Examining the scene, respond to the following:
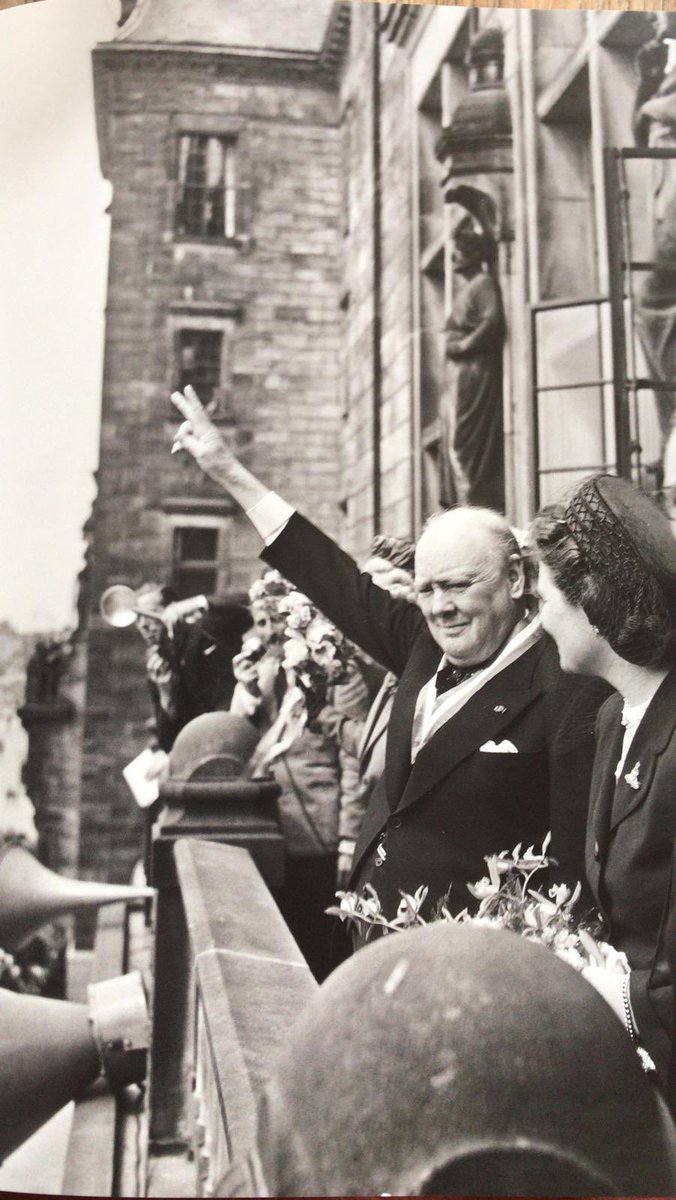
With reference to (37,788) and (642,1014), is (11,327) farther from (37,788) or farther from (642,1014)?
(642,1014)

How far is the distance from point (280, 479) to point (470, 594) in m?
0.75

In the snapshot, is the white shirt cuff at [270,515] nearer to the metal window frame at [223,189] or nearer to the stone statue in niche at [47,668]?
the stone statue in niche at [47,668]

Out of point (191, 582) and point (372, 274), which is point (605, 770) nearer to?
point (191, 582)

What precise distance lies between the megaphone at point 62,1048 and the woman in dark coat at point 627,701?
134 centimetres

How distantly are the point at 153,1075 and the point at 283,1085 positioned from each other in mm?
1362

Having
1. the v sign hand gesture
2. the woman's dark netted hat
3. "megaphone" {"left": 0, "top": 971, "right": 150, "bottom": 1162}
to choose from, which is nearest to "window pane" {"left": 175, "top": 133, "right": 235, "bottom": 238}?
the v sign hand gesture

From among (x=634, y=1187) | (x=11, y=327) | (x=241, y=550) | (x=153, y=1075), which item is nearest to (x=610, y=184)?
(x=241, y=550)

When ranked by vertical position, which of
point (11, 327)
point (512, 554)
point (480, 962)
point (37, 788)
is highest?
point (11, 327)

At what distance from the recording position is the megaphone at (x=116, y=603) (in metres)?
3.16

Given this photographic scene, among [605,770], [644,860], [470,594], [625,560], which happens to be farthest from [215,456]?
[644,860]

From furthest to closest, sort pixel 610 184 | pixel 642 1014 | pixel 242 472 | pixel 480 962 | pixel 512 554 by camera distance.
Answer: pixel 610 184 → pixel 242 472 → pixel 512 554 → pixel 642 1014 → pixel 480 962

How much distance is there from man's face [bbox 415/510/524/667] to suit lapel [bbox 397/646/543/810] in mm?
73

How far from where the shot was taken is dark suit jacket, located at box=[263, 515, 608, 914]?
2.52m

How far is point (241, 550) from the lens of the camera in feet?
10.0
